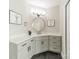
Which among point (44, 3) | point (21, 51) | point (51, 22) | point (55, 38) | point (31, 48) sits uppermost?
point (44, 3)

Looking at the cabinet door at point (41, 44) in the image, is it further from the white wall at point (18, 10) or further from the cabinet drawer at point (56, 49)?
the white wall at point (18, 10)

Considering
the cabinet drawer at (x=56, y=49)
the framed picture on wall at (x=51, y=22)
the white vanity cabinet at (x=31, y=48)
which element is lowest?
the cabinet drawer at (x=56, y=49)

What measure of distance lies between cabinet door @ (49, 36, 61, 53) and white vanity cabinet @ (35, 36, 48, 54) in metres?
0.24

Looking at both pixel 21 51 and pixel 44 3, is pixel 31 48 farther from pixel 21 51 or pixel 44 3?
pixel 44 3

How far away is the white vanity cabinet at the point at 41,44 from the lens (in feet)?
11.7

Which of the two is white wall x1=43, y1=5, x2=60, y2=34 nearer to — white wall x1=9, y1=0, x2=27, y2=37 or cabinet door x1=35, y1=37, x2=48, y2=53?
cabinet door x1=35, y1=37, x2=48, y2=53

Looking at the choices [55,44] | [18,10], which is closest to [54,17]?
[55,44]

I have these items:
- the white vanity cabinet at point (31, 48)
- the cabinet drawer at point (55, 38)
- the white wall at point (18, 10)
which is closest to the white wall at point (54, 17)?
the cabinet drawer at point (55, 38)

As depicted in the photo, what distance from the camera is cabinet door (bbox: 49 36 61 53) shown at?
377cm

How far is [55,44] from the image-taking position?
3865 mm

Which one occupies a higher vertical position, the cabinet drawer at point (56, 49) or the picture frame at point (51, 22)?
the picture frame at point (51, 22)

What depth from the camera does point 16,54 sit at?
1.98m
